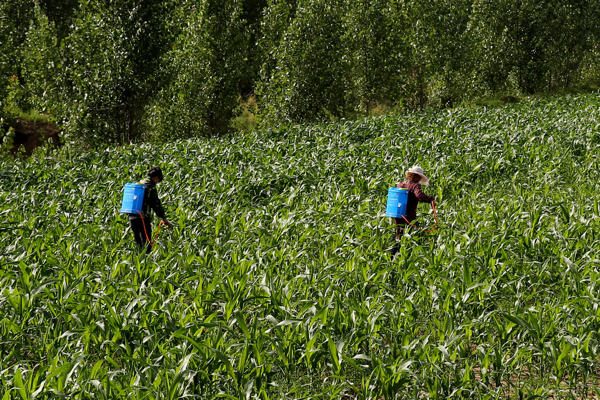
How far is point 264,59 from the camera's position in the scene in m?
30.0

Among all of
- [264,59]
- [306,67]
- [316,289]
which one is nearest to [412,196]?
[316,289]

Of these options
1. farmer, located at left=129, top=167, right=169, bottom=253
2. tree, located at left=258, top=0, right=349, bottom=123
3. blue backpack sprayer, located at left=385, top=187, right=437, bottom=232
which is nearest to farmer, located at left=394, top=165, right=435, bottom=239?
blue backpack sprayer, located at left=385, top=187, right=437, bottom=232

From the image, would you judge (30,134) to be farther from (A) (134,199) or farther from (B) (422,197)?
(B) (422,197)

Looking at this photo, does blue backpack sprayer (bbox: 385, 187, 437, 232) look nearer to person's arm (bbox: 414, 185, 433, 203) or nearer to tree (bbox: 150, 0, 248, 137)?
person's arm (bbox: 414, 185, 433, 203)

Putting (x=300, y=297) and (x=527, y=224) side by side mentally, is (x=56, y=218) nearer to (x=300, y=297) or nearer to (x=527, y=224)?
(x=300, y=297)

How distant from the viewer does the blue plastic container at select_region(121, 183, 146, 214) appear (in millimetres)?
8219

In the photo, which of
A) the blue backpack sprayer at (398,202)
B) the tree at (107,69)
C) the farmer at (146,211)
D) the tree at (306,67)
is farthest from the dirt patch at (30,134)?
the blue backpack sprayer at (398,202)

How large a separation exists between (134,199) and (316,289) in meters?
3.69

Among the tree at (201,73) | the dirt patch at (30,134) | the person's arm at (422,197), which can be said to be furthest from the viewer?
the dirt patch at (30,134)

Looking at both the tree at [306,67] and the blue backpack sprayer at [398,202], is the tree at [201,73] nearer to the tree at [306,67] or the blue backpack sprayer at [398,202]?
the tree at [306,67]

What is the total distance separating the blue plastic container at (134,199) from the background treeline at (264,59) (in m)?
14.0

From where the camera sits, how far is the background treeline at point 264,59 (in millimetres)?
21500

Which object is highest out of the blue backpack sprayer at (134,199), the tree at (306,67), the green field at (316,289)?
the tree at (306,67)

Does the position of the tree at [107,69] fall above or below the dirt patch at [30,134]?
above
